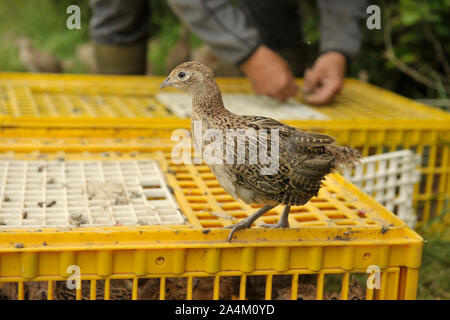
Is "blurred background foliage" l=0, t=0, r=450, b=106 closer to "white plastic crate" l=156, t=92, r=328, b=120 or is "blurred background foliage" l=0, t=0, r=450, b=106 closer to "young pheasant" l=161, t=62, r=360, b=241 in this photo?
"white plastic crate" l=156, t=92, r=328, b=120

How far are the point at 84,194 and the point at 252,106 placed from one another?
116cm

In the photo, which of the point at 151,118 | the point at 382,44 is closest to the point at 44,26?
the point at 382,44

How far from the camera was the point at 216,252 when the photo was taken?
5.42 feet

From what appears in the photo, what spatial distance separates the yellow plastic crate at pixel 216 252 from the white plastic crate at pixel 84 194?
0.07m

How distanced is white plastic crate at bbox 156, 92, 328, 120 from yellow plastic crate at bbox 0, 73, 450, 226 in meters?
0.05

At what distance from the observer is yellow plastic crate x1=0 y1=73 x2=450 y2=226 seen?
101 inches

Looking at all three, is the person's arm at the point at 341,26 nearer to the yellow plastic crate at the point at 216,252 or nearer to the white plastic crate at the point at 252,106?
the white plastic crate at the point at 252,106

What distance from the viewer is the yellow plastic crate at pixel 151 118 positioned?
2566 mm

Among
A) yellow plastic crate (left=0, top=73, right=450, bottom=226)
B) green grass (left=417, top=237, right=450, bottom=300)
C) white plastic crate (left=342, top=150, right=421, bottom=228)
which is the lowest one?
green grass (left=417, top=237, right=450, bottom=300)

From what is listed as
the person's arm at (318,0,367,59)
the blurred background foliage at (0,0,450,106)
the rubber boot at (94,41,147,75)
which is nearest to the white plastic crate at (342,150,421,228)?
the person's arm at (318,0,367,59)

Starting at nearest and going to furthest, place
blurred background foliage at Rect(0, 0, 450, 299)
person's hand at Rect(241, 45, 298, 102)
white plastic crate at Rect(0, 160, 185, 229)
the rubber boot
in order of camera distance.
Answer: white plastic crate at Rect(0, 160, 185, 229), person's hand at Rect(241, 45, 298, 102), blurred background foliage at Rect(0, 0, 450, 299), the rubber boot

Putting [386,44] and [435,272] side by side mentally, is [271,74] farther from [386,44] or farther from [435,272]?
[386,44]
